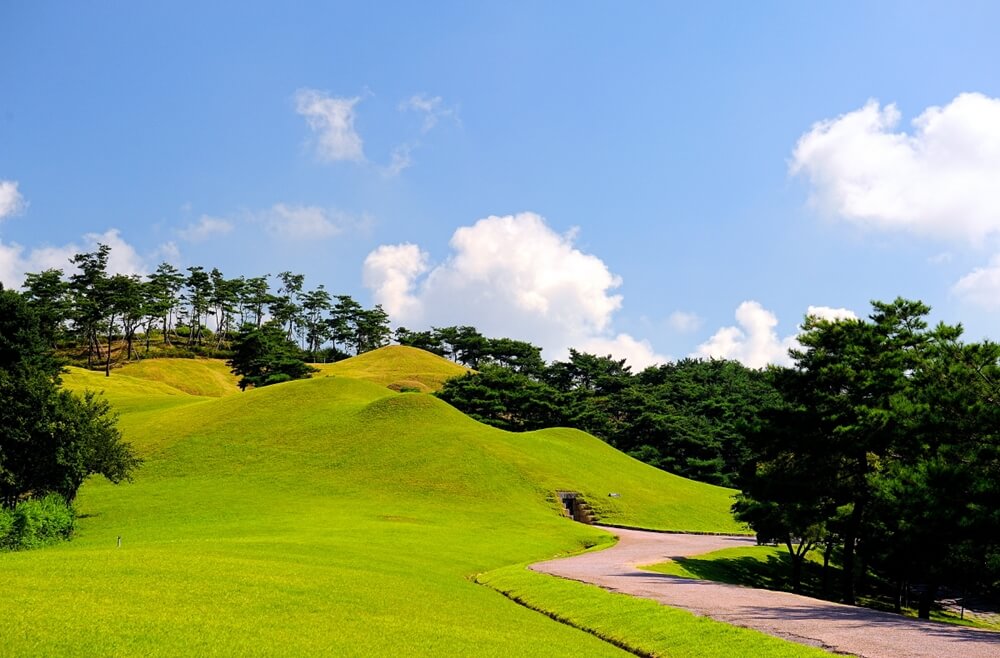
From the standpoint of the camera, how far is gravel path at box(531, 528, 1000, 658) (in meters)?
19.7

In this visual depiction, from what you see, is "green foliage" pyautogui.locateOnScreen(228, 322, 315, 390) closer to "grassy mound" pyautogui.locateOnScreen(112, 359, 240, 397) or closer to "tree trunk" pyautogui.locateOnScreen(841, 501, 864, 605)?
"grassy mound" pyautogui.locateOnScreen(112, 359, 240, 397)

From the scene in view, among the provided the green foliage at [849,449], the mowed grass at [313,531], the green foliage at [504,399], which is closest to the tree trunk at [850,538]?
the green foliage at [849,449]

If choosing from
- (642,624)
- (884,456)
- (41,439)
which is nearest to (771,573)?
(884,456)

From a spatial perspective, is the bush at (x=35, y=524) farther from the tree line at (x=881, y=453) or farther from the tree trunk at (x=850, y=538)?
the tree trunk at (x=850, y=538)

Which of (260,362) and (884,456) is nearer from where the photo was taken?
(884,456)

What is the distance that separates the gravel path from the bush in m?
29.3

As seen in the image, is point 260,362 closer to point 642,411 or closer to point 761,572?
point 642,411

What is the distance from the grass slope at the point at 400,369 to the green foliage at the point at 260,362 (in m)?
15.9

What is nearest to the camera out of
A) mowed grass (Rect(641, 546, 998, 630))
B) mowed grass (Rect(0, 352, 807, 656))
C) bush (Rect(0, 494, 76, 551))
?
mowed grass (Rect(0, 352, 807, 656))

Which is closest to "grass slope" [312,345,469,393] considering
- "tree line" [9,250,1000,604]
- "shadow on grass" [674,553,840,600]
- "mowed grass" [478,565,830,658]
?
"tree line" [9,250,1000,604]

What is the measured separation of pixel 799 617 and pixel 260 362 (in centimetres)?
13020

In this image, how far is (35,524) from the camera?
42438 mm

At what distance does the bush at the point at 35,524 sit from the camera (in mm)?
39562

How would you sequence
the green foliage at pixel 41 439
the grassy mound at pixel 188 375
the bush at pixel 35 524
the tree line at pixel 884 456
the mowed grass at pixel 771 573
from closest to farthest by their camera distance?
the tree line at pixel 884 456, the bush at pixel 35 524, the mowed grass at pixel 771 573, the green foliage at pixel 41 439, the grassy mound at pixel 188 375
